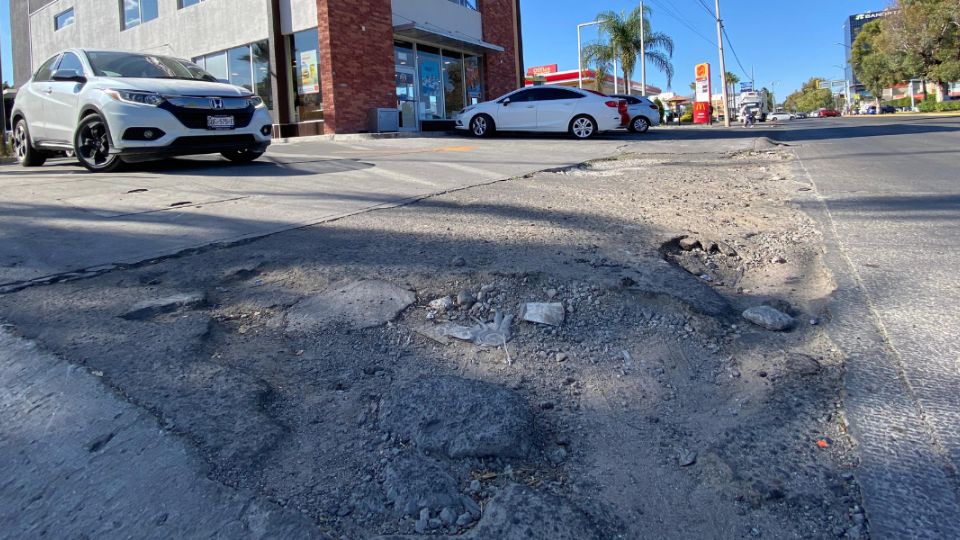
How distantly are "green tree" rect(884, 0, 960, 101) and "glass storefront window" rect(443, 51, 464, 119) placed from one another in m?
40.8

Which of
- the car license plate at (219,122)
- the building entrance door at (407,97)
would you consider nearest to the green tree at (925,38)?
the building entrance door at (407,97)

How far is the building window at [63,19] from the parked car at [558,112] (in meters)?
19.6

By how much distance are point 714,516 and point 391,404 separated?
1187 mm

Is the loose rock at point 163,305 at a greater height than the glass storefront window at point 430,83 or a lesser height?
lesser

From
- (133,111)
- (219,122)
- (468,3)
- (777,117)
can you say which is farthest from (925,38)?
(133,111)

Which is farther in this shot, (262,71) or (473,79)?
(473,79)

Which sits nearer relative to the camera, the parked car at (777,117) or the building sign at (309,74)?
the building sign at (309,74)

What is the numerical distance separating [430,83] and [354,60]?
4.01m

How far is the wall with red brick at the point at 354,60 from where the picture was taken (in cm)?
1705

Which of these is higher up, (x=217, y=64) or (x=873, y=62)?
(x=873, y=62)

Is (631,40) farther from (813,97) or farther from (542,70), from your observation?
(813,97)

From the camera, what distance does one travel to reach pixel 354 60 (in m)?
17.7

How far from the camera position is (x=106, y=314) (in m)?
3.24

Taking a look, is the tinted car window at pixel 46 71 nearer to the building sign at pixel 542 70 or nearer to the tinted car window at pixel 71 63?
the tinted car window at pixel 71 63
